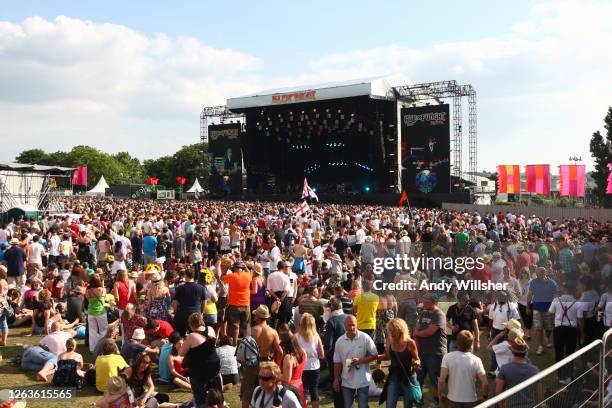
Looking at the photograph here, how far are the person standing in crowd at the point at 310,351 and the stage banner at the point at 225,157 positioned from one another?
144 ft

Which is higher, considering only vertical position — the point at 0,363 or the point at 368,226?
the point at 368,226

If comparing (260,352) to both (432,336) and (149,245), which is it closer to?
(432,336)

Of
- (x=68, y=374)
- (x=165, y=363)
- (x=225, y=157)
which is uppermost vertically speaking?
(x=225, y=157)

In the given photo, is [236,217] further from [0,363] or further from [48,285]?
[0,363]

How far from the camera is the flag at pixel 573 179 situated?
93.4 feet

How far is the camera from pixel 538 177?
3073 centimetres

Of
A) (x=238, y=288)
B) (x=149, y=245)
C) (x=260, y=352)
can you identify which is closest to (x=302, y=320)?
(x=260, y=352)

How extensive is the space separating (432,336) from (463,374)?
1.22 meters

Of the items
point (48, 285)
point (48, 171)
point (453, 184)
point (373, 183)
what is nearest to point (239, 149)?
point (373, 183)

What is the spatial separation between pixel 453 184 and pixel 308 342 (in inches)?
1394

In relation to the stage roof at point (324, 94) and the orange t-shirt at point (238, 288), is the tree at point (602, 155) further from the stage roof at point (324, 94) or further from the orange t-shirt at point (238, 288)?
the orange t-shirt at point (238, 288)

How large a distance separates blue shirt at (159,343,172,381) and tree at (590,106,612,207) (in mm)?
40537

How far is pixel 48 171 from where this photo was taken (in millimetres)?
29703

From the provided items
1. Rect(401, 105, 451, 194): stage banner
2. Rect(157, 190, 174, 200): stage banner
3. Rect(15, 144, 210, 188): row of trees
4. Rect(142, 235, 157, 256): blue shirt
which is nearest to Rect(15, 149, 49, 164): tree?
Rect(15, 144, 210, 188): row of trees
